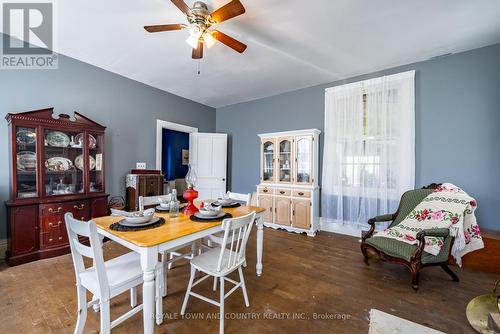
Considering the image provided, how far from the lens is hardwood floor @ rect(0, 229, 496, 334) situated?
1.64 meters

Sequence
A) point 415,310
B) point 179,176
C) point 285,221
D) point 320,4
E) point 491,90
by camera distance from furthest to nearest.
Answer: point 179,176, point 285,221, point 491,90, point 320,4, point 415,310

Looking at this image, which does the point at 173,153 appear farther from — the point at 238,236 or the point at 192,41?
the point at 238,236

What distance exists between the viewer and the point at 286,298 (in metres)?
1.97

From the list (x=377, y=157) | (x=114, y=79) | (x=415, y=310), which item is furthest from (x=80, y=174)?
(x=377, y=157)

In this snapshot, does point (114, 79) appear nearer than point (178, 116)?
Yes

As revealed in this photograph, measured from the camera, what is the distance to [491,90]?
2678 millimetres

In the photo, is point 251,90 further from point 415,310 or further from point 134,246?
point 415,310

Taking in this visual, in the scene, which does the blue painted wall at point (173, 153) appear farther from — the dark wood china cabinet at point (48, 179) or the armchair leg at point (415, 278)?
the armchair leg at point (415, 278)

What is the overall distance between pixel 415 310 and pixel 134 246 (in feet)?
7.41

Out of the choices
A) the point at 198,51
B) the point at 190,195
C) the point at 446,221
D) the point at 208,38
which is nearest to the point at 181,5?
the point at 208,38

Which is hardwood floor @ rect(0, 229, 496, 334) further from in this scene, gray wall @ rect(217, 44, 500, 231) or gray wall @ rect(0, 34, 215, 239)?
gray wall @ rect(0, 34, 215, 239)

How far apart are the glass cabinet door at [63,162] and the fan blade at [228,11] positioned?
2464mm

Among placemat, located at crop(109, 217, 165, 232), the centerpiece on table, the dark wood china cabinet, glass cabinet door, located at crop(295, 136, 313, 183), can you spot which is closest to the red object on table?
the centerpiece on table

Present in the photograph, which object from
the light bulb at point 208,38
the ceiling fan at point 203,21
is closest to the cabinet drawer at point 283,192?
the ceiling fan at point 203,21
